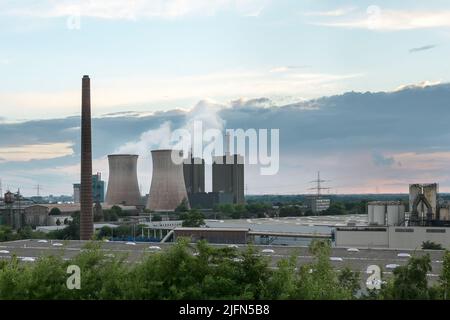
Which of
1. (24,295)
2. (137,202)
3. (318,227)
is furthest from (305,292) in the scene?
(137,202)

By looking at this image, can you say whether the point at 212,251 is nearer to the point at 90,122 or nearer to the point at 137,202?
the point at 90,122

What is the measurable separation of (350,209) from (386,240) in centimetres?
4159

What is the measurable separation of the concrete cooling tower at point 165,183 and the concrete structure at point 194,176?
1995 cm

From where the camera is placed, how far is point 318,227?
40.7 metres

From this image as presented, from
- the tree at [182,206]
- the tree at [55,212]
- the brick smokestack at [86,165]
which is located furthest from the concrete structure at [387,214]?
the tree at [55,212]

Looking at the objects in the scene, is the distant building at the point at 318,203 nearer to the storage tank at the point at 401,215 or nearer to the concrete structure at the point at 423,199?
the storage tank at the point at 401,215

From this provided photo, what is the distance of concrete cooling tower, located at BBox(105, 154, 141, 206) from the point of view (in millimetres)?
53031

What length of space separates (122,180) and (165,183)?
6.01 meters

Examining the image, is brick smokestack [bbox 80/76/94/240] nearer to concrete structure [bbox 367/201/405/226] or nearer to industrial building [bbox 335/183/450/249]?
industrial building [bbox 335/183/450/249]

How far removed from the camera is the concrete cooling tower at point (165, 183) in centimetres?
4912

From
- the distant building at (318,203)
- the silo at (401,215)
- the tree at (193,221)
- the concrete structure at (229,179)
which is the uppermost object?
the concrete structure at (229,179)

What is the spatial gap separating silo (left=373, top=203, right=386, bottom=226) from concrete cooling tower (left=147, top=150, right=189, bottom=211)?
20220mm

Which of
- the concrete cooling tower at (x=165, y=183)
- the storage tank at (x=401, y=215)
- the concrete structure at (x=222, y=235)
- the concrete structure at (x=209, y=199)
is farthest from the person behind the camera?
the concrete structure at (x=209, y=199)

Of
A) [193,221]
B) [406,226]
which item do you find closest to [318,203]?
[193,221]
